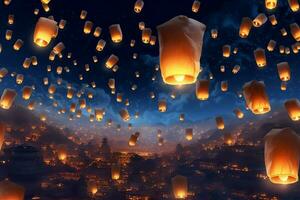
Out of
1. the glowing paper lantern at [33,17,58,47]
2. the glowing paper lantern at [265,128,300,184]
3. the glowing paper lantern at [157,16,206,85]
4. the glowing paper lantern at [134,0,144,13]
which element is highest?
the glowing paper lantern at [134,0,144,13]

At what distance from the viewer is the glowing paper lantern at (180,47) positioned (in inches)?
139

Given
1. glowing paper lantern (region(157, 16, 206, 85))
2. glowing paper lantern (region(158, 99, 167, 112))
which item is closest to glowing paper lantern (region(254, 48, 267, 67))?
glowing paper lantern (region(158, 99, 167, 112))

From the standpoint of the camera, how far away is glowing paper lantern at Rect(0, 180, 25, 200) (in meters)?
6.00

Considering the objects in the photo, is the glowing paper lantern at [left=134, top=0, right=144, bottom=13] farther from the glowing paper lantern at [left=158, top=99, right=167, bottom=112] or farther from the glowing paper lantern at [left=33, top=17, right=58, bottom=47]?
the glowing paper lantern at [left=33, top=17, right=58, bottom=47]

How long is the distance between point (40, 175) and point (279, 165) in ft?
290

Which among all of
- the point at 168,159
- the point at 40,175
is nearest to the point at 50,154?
the point at 40,175

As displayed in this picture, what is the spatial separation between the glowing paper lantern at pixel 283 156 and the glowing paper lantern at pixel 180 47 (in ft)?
6.55

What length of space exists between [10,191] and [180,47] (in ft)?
15.0

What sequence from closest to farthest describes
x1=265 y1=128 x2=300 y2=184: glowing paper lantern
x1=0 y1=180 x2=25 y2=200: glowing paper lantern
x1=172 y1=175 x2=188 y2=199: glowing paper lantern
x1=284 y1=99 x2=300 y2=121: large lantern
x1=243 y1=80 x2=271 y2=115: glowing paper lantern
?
x1=265 y1=128 x2=300 y2=184: glowing paper lantern → x1=0 y1=180 x2=25 y2=200: glowing paper lantern → x1=243 y1=80 x2=271 y2=115: glowing paper lantern → x1=284 y1=99 x2=300 y2=121: large lantern → x1=172 y1=175 x2=188 y2=199: glowing paper lantern

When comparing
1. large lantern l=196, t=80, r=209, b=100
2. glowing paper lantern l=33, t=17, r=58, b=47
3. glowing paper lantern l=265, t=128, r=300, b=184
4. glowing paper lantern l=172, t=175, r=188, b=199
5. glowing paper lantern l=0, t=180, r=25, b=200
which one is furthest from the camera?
glowing paper lantern l=172, t=175, r=188, b=199

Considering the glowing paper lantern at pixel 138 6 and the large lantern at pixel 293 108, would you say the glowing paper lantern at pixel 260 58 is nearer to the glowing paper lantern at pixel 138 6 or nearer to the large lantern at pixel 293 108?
the large lantern at pixel 293 108

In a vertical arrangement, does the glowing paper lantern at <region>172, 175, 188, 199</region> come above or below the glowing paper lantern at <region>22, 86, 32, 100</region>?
below

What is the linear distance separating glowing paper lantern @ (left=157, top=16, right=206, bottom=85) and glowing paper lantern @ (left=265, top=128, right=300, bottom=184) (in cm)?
200

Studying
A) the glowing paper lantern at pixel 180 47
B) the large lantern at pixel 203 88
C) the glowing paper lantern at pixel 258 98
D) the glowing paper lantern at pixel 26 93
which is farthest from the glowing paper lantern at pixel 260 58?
the glowing paper lantern at pixel 26 93
